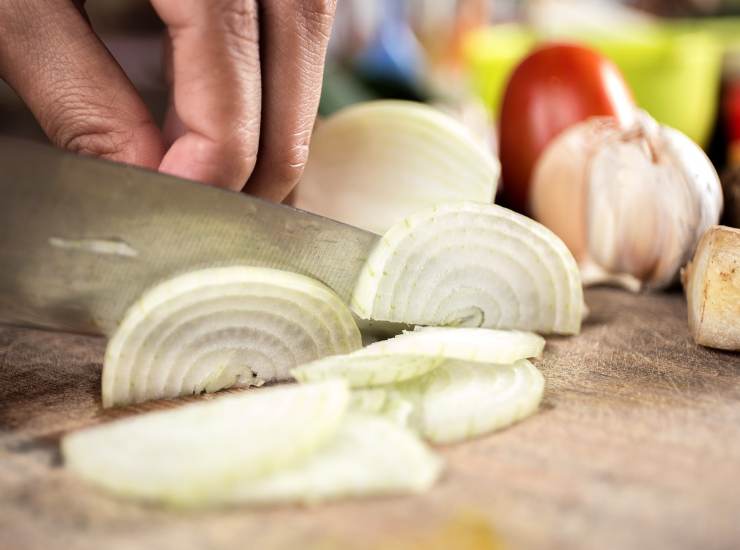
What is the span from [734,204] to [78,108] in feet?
3.61

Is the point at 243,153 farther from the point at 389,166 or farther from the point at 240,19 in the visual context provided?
the point at 389,166

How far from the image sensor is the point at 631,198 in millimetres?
1425

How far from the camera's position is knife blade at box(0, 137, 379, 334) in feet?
Result: 3.36

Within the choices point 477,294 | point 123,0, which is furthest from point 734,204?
point 123,0

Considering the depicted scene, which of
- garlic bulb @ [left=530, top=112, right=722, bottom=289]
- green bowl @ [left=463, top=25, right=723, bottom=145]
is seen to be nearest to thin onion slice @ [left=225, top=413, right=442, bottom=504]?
garlic bulb @ [left=530, top=112, right=722, bottom=289]

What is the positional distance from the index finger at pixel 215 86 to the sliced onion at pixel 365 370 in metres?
0.31

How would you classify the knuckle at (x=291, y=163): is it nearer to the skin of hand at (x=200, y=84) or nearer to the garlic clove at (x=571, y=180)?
the skin of hand at (x=200, y=84)

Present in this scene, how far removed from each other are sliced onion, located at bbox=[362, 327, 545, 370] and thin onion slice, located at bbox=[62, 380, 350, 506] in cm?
16

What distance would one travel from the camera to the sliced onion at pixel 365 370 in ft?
3.14

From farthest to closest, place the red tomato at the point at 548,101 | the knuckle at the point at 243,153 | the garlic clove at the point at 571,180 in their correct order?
the red tomato at the point at 548,101
the garlic clove at the point at 571,180
the knuckle at the point at 243,153

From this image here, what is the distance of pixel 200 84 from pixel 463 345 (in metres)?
0.46

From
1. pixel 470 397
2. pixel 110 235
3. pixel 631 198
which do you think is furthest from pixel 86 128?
pixel 631 198

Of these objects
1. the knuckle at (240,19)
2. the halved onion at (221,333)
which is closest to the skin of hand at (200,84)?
the knuckle at (240,19)

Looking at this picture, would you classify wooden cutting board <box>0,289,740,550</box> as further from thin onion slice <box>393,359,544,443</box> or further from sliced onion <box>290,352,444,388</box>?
sliced onion <box>290,352,444,388</box>
